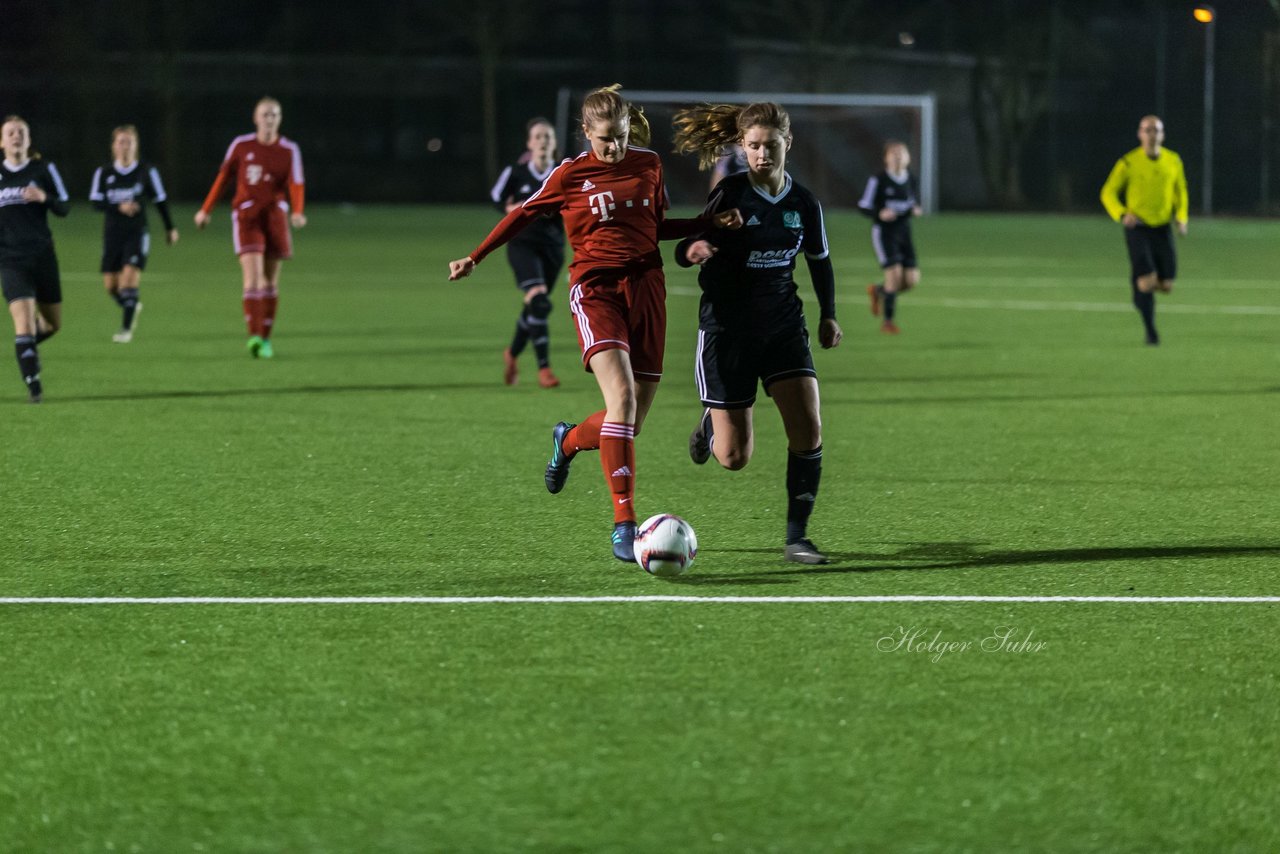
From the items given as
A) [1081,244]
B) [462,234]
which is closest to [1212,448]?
[1081,244]

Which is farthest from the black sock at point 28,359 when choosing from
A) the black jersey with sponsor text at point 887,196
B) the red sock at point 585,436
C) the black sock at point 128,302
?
the black jersey with sponsor text at point 887,196

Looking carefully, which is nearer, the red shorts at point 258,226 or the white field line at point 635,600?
the white field line at point 635,600

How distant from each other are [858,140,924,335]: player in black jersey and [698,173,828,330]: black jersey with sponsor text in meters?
11.4

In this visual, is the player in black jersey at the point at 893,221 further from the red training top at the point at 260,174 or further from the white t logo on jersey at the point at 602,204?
the white t logo on jersey at the point at 602,204

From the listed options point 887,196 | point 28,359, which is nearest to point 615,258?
point 28,359

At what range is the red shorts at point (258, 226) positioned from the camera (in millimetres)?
15742

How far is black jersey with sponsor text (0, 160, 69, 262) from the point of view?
12.3m

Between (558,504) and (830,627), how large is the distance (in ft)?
9.44

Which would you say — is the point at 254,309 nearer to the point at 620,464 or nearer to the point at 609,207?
the point at 609,207

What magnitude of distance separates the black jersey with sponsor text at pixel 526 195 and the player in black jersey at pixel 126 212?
4839 mm

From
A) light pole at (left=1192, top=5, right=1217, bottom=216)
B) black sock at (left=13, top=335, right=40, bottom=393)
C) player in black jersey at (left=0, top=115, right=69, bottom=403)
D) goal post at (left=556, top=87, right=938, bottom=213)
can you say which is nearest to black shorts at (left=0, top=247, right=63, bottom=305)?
player in black jersey at (left=0, top=115, right=69, bottom=403)

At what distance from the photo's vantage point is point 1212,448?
10.8 metres

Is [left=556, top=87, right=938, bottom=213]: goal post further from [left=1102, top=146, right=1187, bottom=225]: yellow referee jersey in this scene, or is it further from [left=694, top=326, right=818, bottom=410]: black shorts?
[left=694, top=326, right=818, bottom=410]: black shorts

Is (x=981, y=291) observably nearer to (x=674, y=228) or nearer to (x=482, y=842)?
(x=674, y=228)
